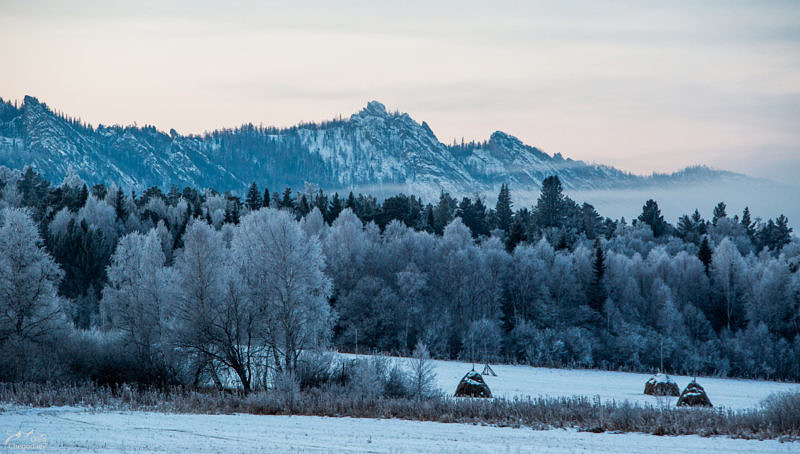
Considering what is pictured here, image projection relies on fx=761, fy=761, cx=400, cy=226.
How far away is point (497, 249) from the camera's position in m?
89.6

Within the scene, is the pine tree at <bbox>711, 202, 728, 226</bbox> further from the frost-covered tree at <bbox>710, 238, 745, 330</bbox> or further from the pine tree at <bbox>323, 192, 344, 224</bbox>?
the pine tree at <bbox>323, 192, 344, 224</bbox>

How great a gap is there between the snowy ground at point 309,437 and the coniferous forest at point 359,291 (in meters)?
13.5

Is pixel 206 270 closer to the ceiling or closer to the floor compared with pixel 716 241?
closer to the floor

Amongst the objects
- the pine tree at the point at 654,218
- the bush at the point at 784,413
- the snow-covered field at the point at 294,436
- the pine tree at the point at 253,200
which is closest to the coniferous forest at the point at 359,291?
the pine tree at the point at 253,200

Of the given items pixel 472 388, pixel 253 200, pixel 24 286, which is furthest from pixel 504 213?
pixel 24 286

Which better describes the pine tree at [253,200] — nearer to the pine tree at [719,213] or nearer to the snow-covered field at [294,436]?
the pine tree at [719,213]

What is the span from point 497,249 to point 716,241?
151ft

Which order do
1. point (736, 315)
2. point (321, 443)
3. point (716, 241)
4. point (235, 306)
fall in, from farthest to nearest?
point (716, 241) < point (736, 315) < point (235, 306) < point (321, 443)

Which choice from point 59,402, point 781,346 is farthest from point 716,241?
point 59,402

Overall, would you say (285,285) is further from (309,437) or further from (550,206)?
(550,206)

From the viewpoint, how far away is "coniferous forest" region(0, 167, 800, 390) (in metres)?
41.0

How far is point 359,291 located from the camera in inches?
3044

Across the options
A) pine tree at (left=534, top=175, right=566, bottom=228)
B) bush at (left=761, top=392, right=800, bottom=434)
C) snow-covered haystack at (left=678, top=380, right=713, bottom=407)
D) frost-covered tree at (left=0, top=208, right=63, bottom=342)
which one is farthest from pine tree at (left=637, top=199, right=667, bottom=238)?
bush at (left=761, top=392, right=800, bottom=434)

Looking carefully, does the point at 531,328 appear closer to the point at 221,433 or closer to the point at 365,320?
the point at 365,320
